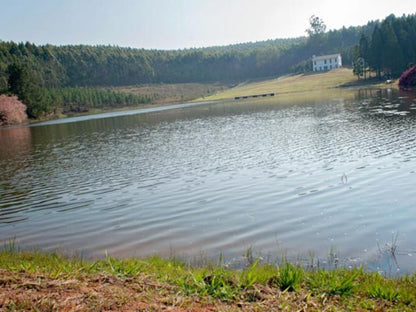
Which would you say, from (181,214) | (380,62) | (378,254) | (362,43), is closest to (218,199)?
(181,214)

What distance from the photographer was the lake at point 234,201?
10547 mm

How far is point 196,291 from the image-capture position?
631 cm

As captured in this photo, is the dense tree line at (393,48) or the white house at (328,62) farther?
the white house at (328,62)

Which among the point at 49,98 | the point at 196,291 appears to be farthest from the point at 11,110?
the point at 196,291

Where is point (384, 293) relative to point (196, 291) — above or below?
below

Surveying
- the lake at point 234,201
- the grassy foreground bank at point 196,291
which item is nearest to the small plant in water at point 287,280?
the grassy foreground bank at point 196,291

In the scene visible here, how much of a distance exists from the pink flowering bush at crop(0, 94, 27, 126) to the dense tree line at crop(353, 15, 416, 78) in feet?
261

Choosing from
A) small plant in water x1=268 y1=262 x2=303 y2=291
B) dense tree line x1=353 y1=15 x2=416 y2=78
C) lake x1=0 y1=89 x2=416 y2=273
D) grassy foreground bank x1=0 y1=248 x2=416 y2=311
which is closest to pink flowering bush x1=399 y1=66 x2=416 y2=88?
dense tree line x1=353 y1=15 x2=416 y2=78

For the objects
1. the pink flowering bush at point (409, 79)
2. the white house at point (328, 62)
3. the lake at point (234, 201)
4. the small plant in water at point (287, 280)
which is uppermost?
the white house at point (328, 62)

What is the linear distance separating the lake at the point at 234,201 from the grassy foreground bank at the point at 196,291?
231 cm

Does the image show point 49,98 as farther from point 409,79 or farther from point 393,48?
point 409,79

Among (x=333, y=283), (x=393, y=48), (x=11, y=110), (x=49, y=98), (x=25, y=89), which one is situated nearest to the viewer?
(x=333, y=283)

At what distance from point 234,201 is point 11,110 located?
8317cm

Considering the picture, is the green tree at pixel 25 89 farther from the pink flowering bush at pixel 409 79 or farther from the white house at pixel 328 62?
the white house at pixel 328 62
